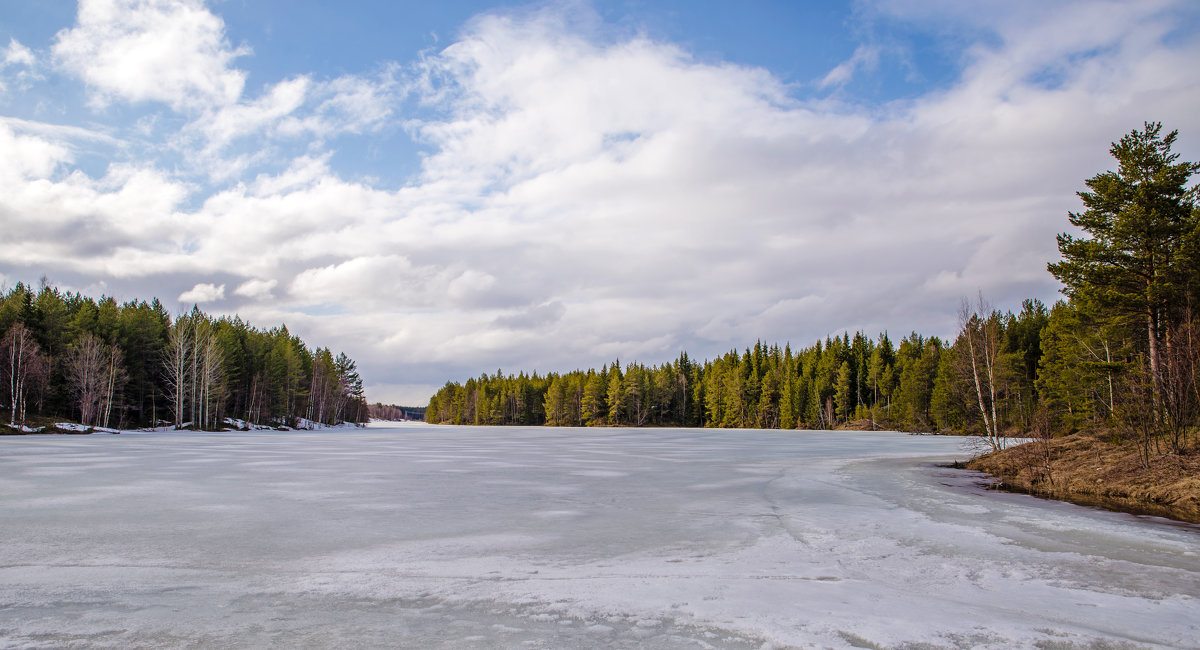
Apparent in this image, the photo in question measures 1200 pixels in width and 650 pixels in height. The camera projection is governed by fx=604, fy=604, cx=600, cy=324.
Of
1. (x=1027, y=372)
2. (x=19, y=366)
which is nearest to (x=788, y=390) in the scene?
(x=1027, y=372)

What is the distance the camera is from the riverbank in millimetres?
13594

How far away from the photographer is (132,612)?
507 centimetres

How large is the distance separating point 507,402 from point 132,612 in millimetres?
137834

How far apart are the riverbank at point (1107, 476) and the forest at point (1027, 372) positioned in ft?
2.13

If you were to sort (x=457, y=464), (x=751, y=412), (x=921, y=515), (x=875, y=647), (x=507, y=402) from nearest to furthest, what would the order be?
(x=875, y=647), (x=921, y=515), (x=457, y=464), (x=751, y=412), (x=507, y=402)

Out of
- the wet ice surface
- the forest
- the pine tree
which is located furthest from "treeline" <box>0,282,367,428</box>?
the pine tree

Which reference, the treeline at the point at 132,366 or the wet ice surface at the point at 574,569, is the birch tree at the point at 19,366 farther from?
the wet ice surface at the point at 574,569

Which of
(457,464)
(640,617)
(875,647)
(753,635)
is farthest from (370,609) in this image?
(457,464)

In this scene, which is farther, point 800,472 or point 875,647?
point 800,472

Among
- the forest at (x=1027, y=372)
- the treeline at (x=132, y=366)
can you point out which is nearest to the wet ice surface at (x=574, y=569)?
the forest at (x=1027, y=372)

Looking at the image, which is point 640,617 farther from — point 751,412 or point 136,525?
point 751,412

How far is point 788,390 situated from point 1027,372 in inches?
1357

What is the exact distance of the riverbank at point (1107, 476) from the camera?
13.6 meters

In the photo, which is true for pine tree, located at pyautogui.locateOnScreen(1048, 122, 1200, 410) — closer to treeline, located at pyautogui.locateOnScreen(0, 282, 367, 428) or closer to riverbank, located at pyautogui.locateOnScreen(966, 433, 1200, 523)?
riverbank, located at pyautogui.locateOnScreen(966, 433, 1200, 523)
